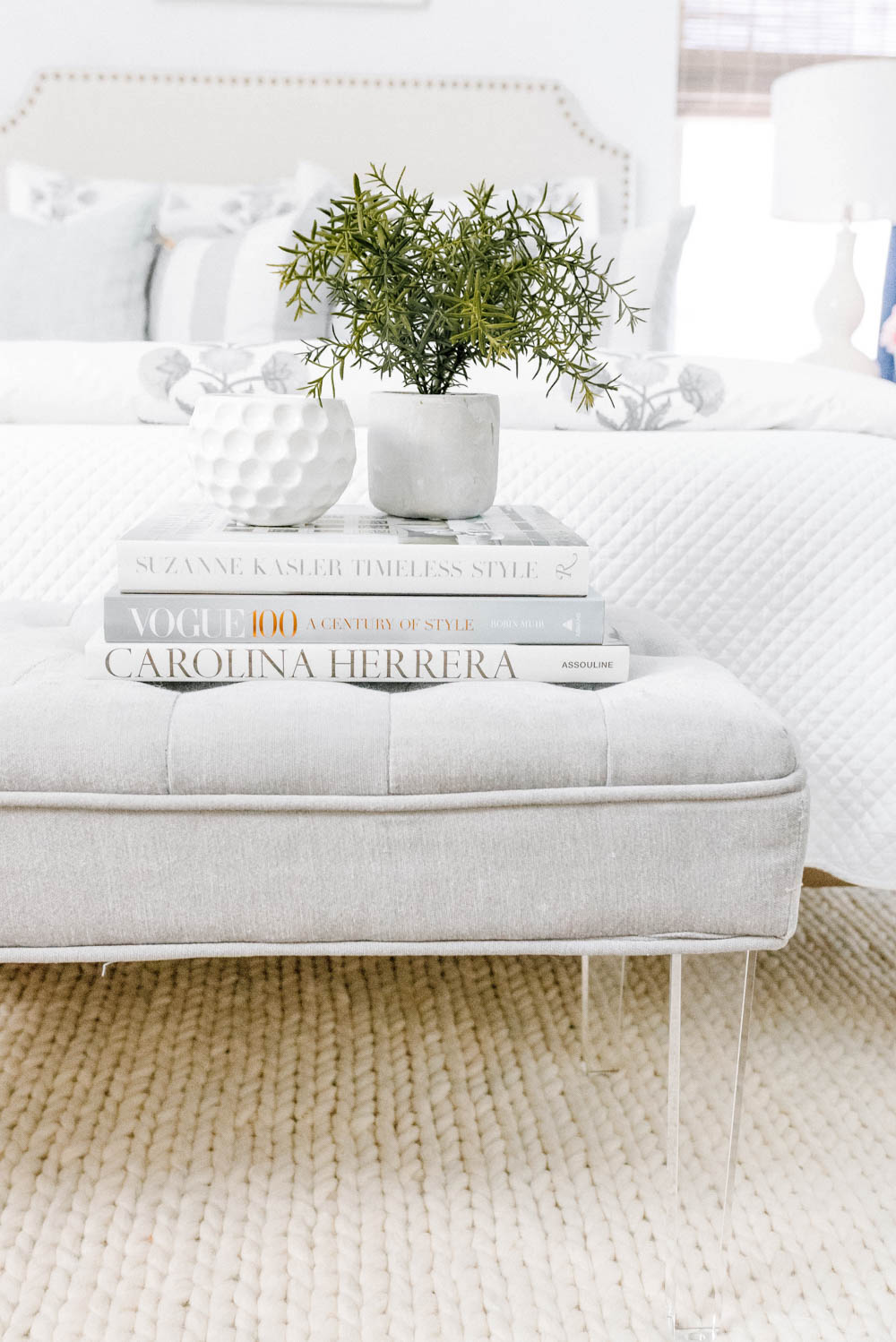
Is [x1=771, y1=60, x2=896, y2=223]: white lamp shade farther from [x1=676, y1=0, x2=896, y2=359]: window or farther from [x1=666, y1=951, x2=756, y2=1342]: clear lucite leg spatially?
[x1=666, y1=951, x2=756, y2=1342]: clear lucite leg

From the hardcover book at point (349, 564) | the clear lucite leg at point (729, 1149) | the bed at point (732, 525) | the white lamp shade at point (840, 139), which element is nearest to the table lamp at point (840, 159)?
the white lamp shade at point (840, 139)

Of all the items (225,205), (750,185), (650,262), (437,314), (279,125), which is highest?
(279,125)

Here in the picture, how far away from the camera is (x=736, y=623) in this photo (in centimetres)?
134

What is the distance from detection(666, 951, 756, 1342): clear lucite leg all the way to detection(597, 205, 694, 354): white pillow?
6.16 ft

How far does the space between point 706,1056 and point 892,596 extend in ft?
1.83

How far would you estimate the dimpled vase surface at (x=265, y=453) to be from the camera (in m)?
0.96

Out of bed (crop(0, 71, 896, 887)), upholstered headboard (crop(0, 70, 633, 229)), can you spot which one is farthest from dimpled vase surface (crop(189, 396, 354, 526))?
upholstered headboard (crop(0, 70, 633, 229))

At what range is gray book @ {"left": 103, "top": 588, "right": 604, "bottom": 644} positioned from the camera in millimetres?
892

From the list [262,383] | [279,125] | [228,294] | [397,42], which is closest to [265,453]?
[262,383]

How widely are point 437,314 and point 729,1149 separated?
715mm

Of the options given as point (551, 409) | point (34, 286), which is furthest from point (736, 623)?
point (34, 286)

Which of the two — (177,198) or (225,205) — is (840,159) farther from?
(177,198)

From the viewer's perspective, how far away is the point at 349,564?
2.94 ft

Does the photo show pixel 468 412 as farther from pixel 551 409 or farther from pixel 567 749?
pixel 551 409
